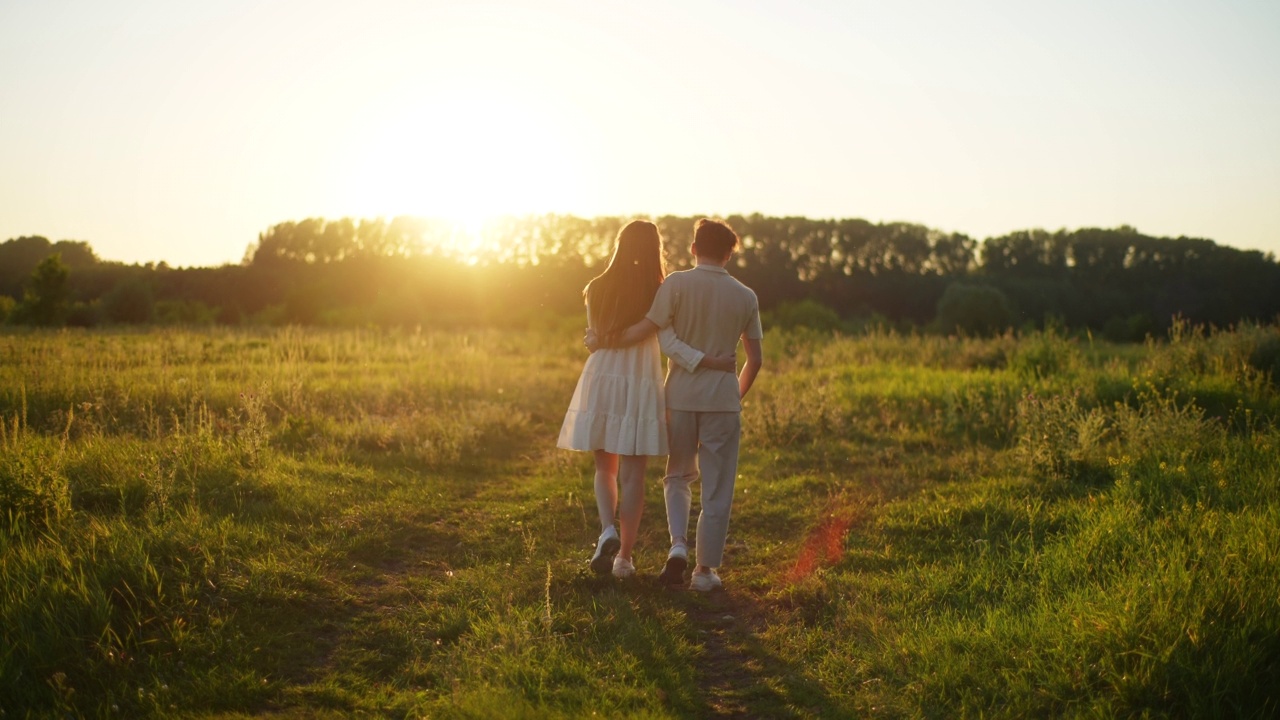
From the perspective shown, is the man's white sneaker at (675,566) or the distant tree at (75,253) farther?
the distant tree at (75,253)

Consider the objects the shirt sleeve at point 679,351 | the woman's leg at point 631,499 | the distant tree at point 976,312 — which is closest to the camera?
the shirt sleeve at point 679,351

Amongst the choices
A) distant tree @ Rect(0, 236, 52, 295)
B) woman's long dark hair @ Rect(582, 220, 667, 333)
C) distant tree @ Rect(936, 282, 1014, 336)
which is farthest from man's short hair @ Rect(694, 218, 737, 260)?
distant tree @ Rect(936, 282, 1014, 336)

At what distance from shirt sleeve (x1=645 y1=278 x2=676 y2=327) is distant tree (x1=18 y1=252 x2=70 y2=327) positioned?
22.7m

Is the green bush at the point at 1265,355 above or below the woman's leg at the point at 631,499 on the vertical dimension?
above

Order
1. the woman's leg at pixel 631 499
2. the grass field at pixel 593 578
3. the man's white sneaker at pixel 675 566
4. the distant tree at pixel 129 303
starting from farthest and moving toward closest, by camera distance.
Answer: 1. the distant tree at pixel 129 303
2. the woman's leg at pixel 631 499
3. the man's white sneaker at pixel 675 566
4. the grass field at pixel 593 578

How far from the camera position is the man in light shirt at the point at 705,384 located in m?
5.76

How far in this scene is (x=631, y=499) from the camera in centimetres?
609

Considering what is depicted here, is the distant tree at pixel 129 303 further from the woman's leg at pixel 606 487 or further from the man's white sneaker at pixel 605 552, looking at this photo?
the man's white sneaker at pixel 605 552

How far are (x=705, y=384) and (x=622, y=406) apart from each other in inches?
22.5

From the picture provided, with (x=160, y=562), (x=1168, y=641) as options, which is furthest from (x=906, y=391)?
(x=160, y=562)

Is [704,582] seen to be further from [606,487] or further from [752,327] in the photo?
[752,327]

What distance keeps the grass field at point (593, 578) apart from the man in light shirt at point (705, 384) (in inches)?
18.3

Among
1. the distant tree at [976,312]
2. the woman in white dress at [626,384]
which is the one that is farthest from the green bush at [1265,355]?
the distant tree at [976,312]

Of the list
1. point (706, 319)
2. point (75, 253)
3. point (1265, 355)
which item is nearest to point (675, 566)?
point (706, 319)
